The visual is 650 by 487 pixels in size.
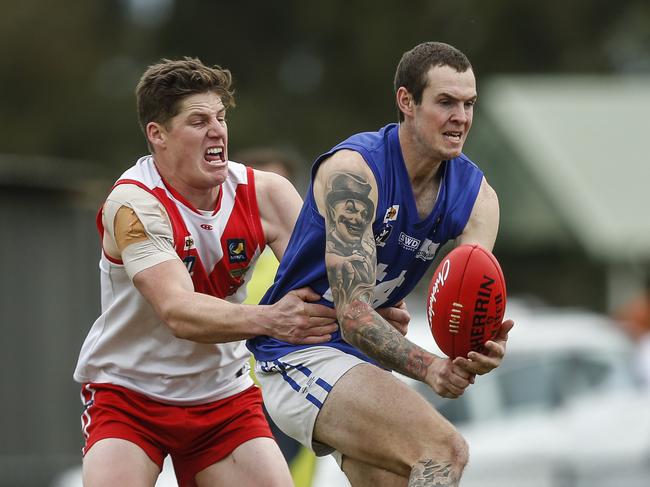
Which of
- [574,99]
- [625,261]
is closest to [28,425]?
[625,261]

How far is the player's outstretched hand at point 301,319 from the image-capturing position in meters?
5.81

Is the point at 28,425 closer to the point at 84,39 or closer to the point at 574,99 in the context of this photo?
the point at 574,99

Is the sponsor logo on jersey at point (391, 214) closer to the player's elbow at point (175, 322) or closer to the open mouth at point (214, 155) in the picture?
the open mouth at point (214, 155)

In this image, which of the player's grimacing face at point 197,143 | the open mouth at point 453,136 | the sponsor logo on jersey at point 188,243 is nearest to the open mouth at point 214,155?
the player's grimacing face at point 197,143

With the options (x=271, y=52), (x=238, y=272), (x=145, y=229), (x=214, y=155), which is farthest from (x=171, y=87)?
(x=271, y=52)

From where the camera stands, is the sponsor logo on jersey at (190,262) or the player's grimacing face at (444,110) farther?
the sponsor logo on jersey at (190,262)

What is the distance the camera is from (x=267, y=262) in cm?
845

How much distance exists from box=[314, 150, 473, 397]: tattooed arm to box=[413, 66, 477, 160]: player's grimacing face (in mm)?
326

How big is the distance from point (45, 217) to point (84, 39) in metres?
27.4

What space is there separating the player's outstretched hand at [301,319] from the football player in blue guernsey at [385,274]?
0.22ft

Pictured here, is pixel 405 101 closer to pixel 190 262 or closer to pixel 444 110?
pixel 444 110

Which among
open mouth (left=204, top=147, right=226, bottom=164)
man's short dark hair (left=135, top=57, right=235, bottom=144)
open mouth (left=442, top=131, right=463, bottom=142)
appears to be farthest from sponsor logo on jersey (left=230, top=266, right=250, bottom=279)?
open mouth (left=442, top=131, right=463, bottom=142)

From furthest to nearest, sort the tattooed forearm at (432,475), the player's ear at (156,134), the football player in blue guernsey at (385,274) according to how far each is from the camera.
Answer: the player's ear at (156,134)
the football player in blue guernsey at (385,274)
the tattooed forearm at (432,475)

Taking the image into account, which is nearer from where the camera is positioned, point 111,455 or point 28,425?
point 111,455
